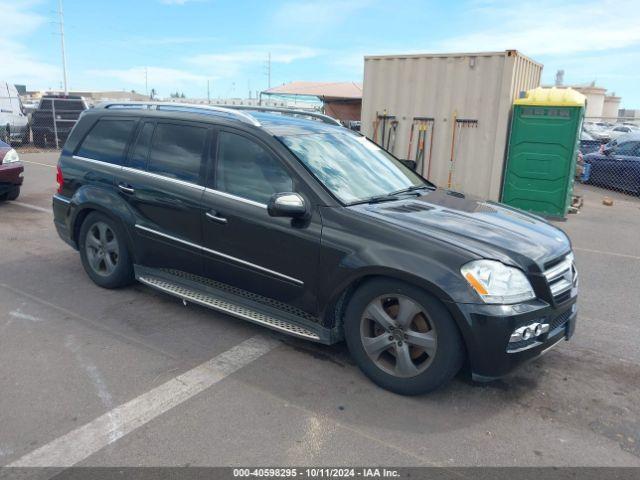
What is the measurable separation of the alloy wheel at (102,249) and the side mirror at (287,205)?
2.06 metres

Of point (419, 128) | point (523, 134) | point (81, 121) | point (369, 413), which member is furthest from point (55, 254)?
point (523, 134)

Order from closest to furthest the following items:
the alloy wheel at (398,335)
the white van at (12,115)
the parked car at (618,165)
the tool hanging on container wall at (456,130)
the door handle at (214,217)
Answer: the alloy wheel at (398,335), the door handle at (214,217), the tool hanging on container wall at (456,130), the parked car at (618,165), the white van at (12,115)

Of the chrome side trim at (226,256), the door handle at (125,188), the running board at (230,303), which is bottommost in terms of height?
the running board at (230,303)

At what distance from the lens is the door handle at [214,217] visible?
13.7 ft

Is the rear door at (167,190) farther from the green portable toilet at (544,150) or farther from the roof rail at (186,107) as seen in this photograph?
the green portable toilet at (544,150)

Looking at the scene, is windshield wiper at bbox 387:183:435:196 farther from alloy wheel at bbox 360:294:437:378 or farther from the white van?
the white van

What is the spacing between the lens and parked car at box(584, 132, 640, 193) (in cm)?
1462

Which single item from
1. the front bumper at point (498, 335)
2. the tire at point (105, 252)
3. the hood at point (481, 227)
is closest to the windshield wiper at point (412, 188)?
the hood at point (481, 227)

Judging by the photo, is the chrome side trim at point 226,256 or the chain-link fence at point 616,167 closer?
the chrome side trim at point 226,256

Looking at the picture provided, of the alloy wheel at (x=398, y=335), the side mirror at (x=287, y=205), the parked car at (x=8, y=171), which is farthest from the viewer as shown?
the parked car at (x=8, y=171)

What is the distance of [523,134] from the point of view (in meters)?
10.2

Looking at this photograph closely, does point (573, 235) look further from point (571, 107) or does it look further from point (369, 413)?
point (369, 413)

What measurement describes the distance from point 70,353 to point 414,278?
2.51 m

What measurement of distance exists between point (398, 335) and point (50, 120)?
20.2 metres
